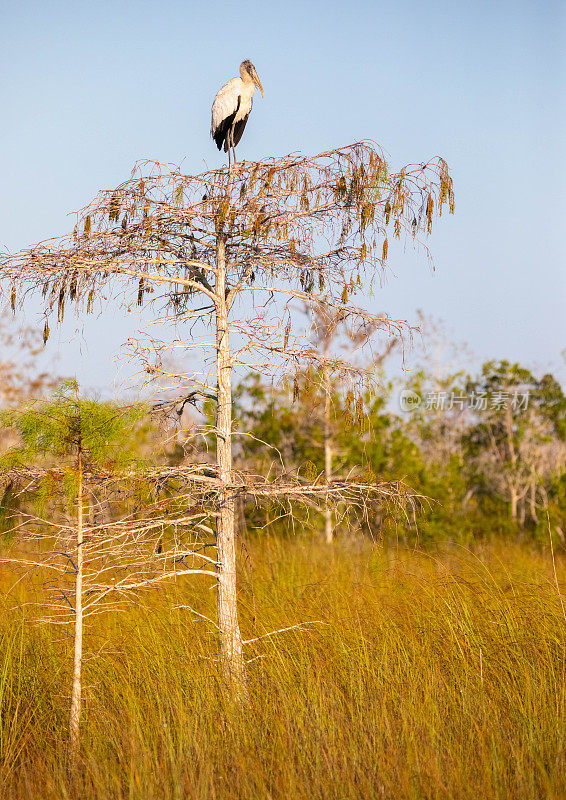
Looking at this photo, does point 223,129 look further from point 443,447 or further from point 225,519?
point 443,447

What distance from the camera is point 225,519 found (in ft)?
15.1

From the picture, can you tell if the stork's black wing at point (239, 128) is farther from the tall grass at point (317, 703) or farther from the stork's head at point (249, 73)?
the tall grass at point (317, 703)

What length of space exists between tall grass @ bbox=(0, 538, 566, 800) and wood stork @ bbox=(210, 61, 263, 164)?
3.06 meters

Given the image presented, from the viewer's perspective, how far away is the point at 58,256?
4512 mm

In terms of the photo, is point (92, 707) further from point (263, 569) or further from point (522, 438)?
point (522, 438)

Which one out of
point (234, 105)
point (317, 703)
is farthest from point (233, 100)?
point (317, 703)

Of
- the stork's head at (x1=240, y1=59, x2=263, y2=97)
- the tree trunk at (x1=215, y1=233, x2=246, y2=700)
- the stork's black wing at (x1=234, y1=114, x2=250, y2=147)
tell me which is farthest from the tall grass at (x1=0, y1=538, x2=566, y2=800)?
the stork's head at (x1=240, y1=59, x2=263, y2=97)

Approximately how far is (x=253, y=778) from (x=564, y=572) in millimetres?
5582

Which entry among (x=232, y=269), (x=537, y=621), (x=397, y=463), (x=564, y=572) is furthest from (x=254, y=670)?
(x=397, y=463)

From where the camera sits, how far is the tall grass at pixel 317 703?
349cm

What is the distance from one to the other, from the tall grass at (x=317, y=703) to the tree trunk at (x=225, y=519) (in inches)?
6.4

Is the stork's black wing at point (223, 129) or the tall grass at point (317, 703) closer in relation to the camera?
the tall grass at point (317, 703)

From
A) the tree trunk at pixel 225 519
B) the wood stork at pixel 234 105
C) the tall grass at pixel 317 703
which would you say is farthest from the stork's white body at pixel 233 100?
the tall grass at pixel 317 703

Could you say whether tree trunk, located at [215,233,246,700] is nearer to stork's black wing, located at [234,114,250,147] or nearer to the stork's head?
stork's black wing, located at [234,114,250,147]
